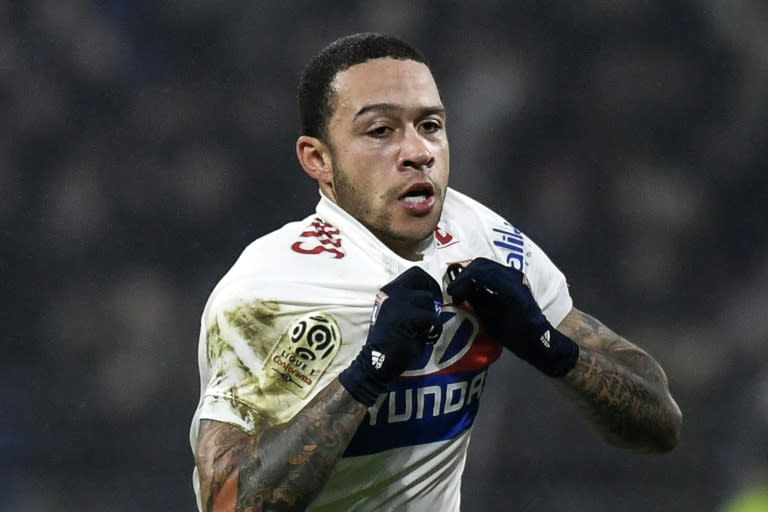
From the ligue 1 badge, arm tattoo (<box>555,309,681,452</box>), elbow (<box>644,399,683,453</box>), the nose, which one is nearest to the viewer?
the ligue 1 badge

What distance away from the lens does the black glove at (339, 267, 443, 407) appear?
78.0 inches

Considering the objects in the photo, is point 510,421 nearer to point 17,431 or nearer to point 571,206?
point 571,206

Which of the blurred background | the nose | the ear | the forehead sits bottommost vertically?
the blurred background

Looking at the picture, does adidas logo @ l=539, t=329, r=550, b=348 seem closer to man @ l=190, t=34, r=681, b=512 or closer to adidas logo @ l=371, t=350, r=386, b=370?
man @ l=190, t=34, r=681, b=512

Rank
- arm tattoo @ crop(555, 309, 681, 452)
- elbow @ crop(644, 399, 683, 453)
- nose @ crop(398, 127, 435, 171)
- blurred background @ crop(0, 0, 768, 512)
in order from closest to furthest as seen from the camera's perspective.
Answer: nose @ crop(398, 127, 435, 171) → arm tattoo @ crop(555, 309, 681, 452) → elbow @ crop(644, 399, 683, 453) → blurred background @ crop(0, 0, 768, 512)

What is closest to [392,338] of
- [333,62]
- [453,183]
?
[333,62]

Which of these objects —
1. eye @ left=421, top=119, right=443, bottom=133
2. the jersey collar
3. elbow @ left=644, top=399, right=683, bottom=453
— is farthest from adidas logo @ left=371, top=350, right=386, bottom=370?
elbow @ left=644, top=399, right=683, bottom=453

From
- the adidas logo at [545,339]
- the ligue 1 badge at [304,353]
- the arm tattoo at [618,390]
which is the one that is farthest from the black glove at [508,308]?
the ligue 1 badge at [304,353]

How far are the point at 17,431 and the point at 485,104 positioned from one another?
1.96 m

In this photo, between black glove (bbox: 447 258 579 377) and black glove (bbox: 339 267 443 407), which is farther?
black glove (bbox: 447 258 579 377)

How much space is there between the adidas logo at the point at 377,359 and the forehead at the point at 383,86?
507 millimetres

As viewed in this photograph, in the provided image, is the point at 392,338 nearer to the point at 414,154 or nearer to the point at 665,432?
the point at 414,154

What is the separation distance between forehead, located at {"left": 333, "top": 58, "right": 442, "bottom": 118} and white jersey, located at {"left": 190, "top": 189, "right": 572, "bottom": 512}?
0.68 ft

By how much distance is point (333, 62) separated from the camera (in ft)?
7.63
